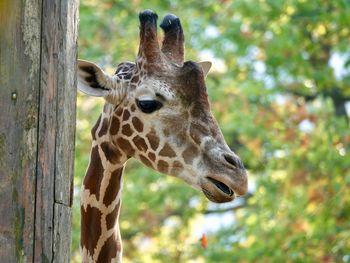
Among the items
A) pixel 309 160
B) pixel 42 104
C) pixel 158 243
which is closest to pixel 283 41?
pixel 309 160

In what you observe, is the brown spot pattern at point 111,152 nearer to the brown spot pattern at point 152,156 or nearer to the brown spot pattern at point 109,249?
the brown spot pattern at point 152,156

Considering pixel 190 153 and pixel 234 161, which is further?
pixel 190 153

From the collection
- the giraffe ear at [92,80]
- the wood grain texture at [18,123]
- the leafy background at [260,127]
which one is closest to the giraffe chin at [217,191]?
the giraffe ear at [92,80]

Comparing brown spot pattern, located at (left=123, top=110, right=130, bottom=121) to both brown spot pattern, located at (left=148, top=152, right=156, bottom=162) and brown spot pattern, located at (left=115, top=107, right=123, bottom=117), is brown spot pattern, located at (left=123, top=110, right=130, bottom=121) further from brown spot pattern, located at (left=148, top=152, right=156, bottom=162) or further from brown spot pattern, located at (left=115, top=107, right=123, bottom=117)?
brown spot pattern, located at (left=148, top=152, right=156, bottom=162)

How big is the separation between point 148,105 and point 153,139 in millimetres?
191

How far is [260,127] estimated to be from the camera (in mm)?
14203

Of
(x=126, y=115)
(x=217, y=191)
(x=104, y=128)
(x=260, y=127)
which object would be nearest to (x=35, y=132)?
(x=217, y=191)

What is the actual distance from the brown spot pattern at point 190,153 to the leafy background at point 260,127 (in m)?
6.02

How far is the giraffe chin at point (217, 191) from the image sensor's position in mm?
5406

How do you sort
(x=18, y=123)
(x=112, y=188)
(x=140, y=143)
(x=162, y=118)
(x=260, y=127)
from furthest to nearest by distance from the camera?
(x=260, y=127)
(x=112, y=188)
(x=140, y=143)
(x=162, y=118)
(x=18, y=123)

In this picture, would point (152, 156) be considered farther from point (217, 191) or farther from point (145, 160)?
point (217, 191)

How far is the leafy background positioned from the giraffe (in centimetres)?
587

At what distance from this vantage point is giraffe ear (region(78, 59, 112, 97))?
5.76 m

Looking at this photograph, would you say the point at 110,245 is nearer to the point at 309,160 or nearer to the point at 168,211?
the point at 309,160
